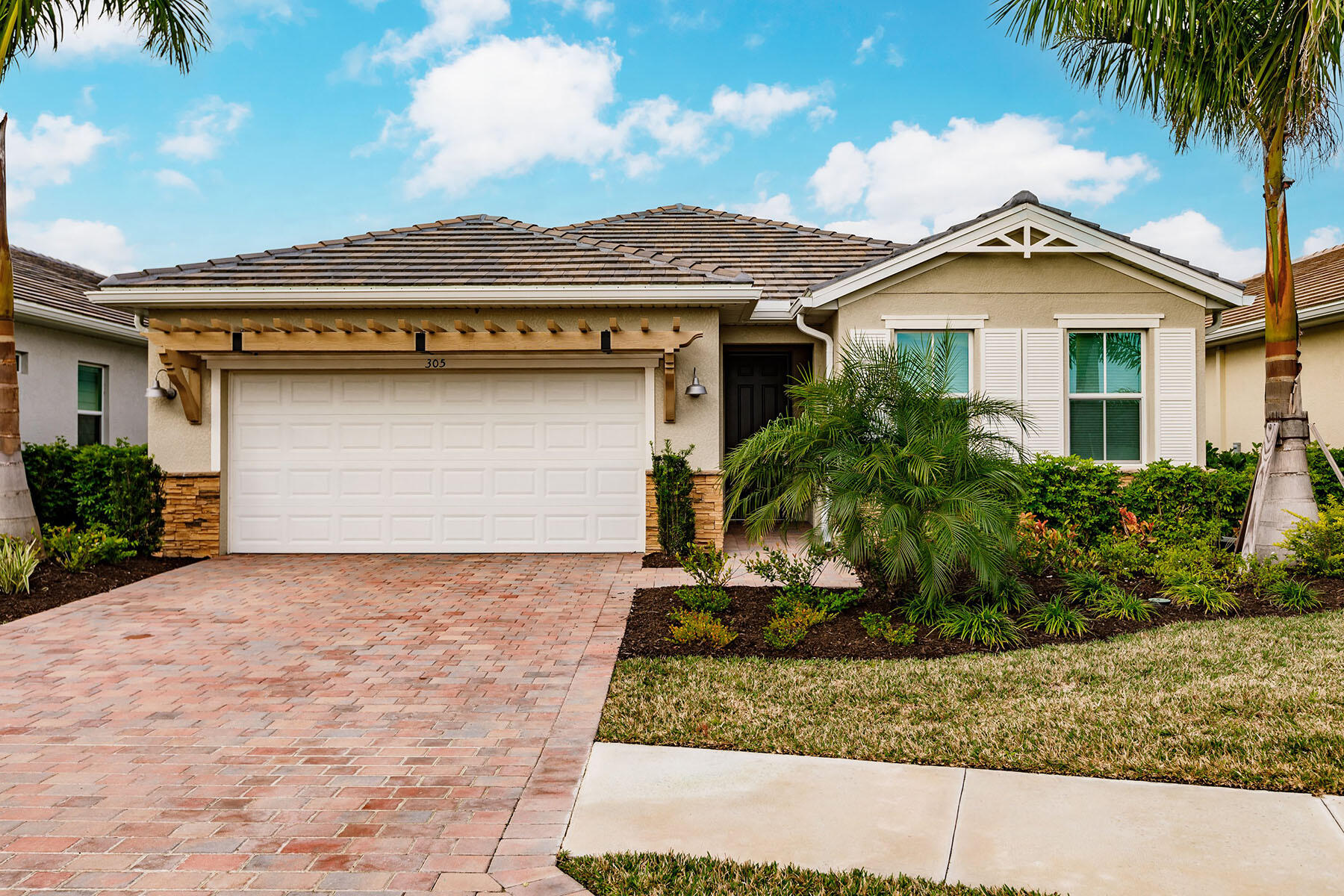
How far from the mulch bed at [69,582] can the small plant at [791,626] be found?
626 cm

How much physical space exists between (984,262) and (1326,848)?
333 inches

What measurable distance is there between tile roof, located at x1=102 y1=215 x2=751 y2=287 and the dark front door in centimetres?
216

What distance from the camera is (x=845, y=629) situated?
20.2 ft

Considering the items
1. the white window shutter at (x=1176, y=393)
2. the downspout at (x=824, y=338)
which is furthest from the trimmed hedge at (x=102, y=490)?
the white window shutter at (x=1176, y=393)

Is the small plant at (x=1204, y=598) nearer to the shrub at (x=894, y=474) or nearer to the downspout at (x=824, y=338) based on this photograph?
the shrub at (x=894, y=474)

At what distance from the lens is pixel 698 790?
3.54 meters

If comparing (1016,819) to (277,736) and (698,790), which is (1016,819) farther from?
(277,736)

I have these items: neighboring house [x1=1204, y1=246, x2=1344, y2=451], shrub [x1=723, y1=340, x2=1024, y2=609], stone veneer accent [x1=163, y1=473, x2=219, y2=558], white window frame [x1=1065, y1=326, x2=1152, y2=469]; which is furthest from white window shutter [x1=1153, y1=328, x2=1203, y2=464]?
stone veneer accent [x1=163, y1=473, x2=219, y2=558]

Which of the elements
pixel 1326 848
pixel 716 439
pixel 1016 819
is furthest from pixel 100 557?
pixel 1326 848

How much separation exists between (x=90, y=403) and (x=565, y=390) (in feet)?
27.8

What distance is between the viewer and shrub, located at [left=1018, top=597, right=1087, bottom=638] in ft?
19.6

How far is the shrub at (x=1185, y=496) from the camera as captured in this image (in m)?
9.41

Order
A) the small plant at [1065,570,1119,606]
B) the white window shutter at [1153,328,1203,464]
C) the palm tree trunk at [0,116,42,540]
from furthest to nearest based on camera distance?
the white window shutter at [1153,328,1203,464], the palm tree trunk at [0,116,42,540], the small plant at [1065,570,1119,606]

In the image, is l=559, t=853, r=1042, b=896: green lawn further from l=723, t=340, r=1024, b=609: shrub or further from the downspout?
the downspout
